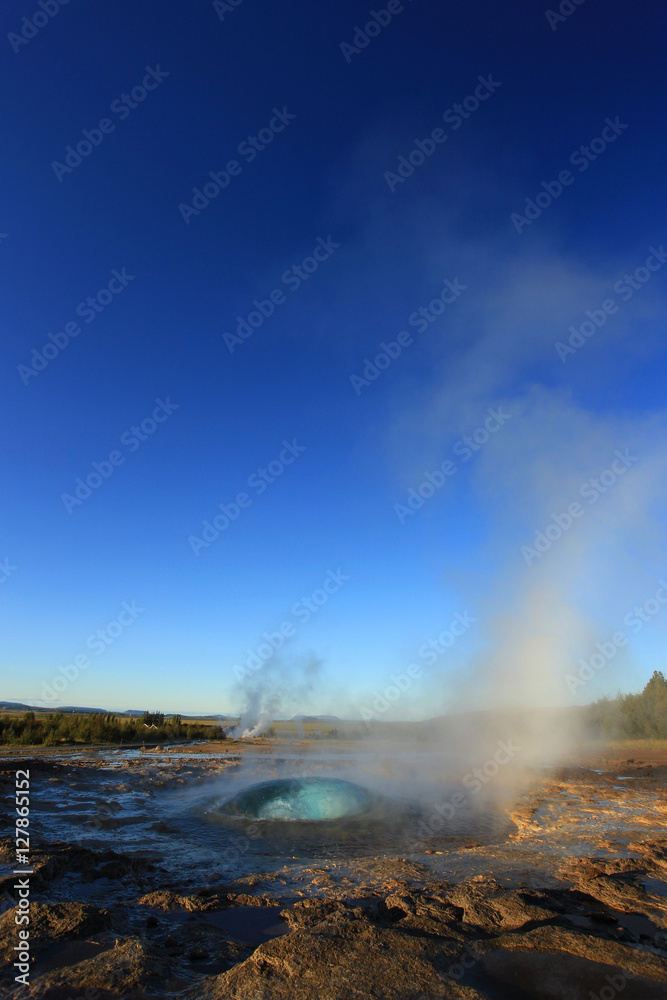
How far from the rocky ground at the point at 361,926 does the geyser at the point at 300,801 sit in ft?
12.7

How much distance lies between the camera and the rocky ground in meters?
4.77

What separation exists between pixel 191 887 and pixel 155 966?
13.4 ft

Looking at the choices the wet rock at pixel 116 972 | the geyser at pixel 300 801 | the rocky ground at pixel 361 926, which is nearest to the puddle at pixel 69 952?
the rocky ground at pixel 361 926

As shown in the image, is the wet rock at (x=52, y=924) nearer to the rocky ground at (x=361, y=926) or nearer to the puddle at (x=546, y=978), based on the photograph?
the rocky ground at (x=361, y=926)

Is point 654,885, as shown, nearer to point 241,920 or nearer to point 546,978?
point 546,978

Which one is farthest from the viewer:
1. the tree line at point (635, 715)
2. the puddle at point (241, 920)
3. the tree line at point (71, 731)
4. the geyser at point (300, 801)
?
the tree line at point (635, 715)

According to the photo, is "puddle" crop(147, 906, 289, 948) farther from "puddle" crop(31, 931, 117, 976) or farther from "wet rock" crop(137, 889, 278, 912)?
"puddle" crop(31, 931, 117, 976)

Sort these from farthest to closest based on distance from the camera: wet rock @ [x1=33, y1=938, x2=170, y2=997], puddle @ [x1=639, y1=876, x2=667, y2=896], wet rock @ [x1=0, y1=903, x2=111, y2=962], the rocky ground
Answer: puddle @ [x1=639, y1=876, x2=667, y2=896] < wet rock @ [x1=0, y1=903, x2=111, y2=962] < the rocky ground < wet rock @ [x1=33, y1=938, x2=170, y2=997]

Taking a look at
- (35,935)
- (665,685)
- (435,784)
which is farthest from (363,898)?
(665,685)

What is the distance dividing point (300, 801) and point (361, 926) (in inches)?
405

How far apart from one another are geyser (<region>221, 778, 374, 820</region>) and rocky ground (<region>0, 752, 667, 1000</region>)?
387 cm

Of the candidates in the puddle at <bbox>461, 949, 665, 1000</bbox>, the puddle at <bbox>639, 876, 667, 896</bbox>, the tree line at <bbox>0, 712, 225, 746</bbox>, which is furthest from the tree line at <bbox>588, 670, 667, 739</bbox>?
the puddle at <bbox>461, 949, 665, 1000</bbox>

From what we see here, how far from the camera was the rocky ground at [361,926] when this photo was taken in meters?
4.77

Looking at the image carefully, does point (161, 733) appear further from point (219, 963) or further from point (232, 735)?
point (219, 963)
